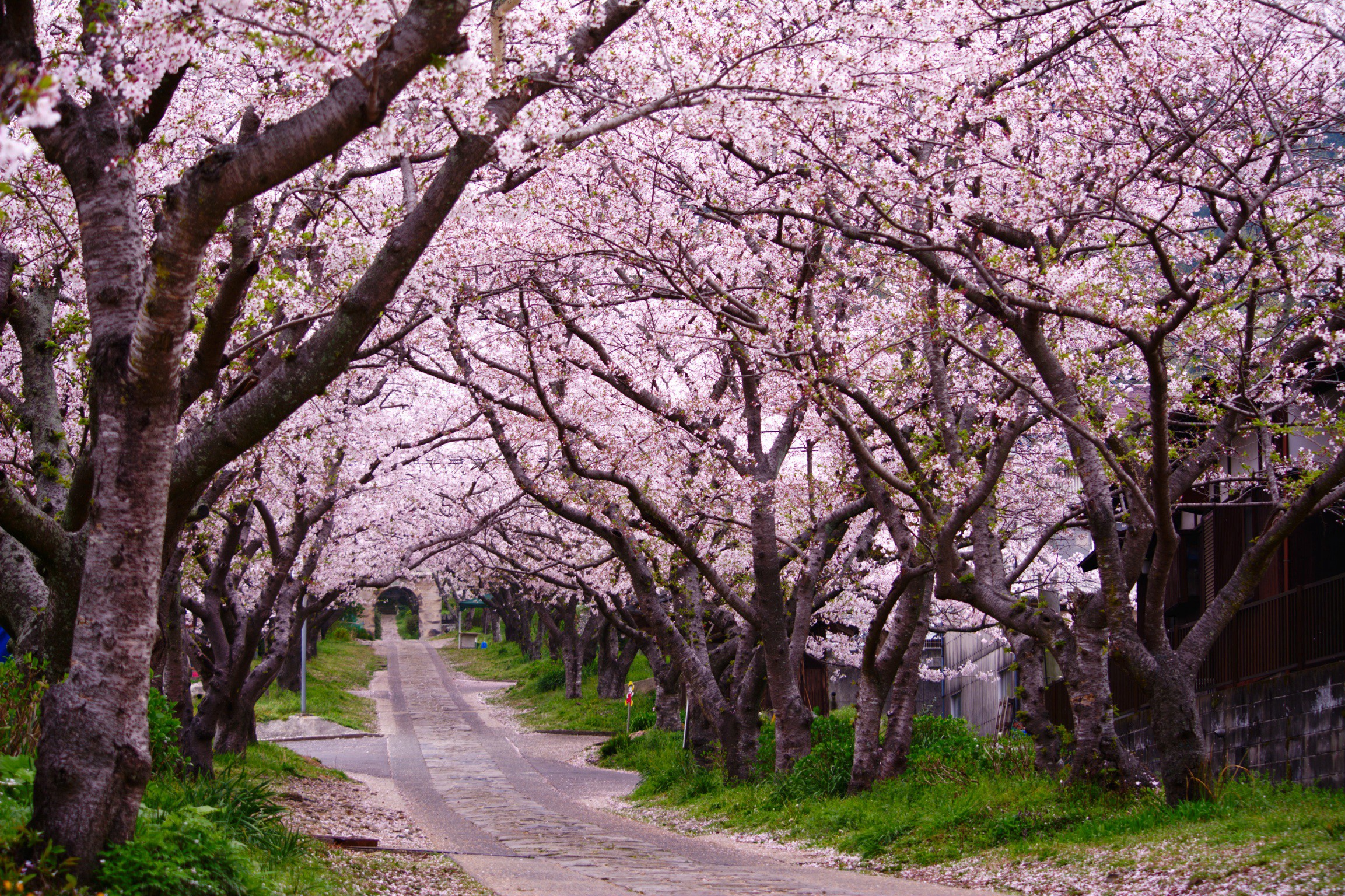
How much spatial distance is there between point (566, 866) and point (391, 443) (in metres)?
10.1

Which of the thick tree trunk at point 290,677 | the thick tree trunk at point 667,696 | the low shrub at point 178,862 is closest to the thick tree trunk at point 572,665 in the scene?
the thick tree trunk at point 290,677

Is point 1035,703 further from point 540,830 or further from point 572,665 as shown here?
point 572,665

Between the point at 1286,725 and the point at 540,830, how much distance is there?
28.4ft

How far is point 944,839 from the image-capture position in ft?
34.6

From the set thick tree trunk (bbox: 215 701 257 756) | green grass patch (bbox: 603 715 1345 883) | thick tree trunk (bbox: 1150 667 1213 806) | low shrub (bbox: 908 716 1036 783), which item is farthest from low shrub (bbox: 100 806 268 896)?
thick tree trunk (bbox: 215 701 257 756)

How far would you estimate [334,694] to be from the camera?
125ft

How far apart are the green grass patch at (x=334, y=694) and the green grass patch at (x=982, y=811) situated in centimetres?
1768

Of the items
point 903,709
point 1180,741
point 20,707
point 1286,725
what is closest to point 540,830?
point 903,709

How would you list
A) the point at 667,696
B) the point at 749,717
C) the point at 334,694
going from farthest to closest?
the point at 334,694 < the point at 667,696 < the point at 749,717

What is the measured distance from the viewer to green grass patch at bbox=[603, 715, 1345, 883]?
8273 millimetres

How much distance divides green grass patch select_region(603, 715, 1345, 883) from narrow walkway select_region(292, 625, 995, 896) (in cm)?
106

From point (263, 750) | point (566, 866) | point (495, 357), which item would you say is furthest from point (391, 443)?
point (566, 866)

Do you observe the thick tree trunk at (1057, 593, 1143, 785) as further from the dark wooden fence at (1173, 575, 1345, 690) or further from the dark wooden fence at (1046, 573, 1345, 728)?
the dark wooden fence at (1173, 575, 1345, 690)

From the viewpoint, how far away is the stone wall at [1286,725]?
1055 centimetres
